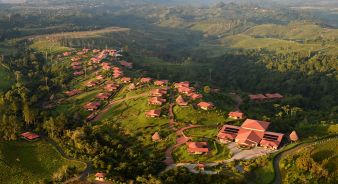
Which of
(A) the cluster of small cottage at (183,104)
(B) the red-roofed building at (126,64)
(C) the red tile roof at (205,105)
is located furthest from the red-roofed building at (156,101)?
(B) the red-roofed building at (126,64)

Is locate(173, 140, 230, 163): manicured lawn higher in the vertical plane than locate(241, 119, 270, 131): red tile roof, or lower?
lower

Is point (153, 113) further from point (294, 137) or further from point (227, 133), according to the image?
point (294, 137)

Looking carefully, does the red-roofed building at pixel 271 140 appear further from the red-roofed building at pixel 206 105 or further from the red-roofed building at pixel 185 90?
the red-roofed building at pixel 185 90

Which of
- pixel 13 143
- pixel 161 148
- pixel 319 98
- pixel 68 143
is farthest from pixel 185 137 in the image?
pixel 319 98

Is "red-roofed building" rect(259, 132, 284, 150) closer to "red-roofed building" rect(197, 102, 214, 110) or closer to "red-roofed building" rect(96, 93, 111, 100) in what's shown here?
"red-roofed building" rect(197, 102, 214, 110)

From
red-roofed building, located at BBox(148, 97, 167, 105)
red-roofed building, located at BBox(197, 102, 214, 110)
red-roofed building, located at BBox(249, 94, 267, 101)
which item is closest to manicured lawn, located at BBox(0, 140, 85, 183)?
red-roofed building, located at BBox(148, 97, 167, 105)

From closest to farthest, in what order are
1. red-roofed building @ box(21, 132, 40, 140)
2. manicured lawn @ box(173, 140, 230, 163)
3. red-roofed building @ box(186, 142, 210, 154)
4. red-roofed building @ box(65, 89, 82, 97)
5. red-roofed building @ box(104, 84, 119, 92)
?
manicured lawn @ box(173, 140, 230, 163)
red-roofed building @ box(186, 142, 210, 154)
red-roofed building @ box(21, 132, 40, 140)
red-roofed building @ box(104, 84, 119, 92)
red-roofed building @ box(65, 89, 82, 97)
